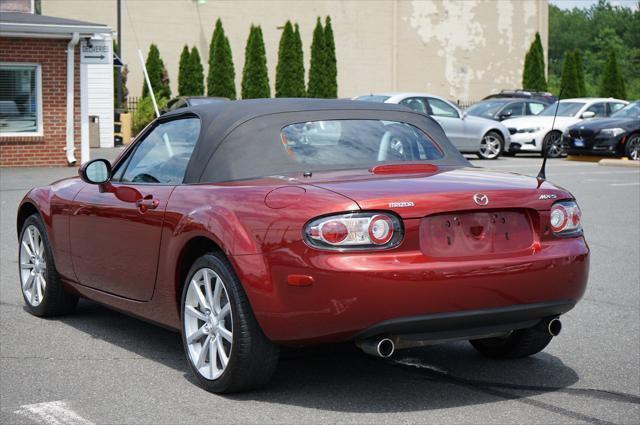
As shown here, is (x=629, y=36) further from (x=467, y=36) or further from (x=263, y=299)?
(x=263, y=299)

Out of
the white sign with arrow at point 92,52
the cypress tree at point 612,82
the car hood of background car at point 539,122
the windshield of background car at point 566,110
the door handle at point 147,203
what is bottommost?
the door handle at point 147,203

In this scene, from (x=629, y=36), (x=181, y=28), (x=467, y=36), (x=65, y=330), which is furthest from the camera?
(x=629, y=36)

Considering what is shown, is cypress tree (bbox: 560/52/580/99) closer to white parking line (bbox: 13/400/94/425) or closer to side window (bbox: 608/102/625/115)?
side window (bbox: 608/102/625/115)

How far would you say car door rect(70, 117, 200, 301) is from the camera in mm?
6090

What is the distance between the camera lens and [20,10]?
3044cm

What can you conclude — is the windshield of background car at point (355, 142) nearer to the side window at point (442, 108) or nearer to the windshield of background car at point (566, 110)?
the side window at point (442, 108)

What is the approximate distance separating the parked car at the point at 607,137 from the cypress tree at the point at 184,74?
73.9 ft

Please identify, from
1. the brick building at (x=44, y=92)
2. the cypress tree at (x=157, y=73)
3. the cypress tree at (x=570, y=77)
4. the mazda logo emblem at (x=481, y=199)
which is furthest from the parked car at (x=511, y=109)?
the mazda logo emblem at (x=481, y=199)

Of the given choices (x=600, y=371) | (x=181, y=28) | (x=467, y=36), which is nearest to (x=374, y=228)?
(x=600, y=371)

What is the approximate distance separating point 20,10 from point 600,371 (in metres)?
27.1

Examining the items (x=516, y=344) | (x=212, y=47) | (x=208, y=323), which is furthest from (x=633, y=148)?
(x=212, y=47)

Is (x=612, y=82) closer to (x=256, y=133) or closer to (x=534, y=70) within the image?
(x=534, y=70)

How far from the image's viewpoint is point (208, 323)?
547 centimetres

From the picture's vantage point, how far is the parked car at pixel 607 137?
1015 inches
